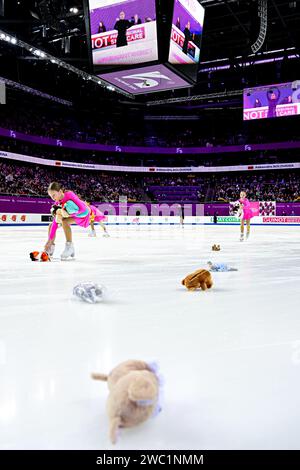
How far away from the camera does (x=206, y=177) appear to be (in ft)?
131

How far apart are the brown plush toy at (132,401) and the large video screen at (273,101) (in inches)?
760

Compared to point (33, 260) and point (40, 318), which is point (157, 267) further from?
point (40, 318)

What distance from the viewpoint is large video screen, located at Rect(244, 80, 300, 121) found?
18172mm

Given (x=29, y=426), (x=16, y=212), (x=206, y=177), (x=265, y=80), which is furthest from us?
(x=206, y=177)

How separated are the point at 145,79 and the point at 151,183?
3065 cm

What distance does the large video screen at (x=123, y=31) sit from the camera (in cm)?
789

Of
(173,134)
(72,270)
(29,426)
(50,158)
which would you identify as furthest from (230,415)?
(173,134)

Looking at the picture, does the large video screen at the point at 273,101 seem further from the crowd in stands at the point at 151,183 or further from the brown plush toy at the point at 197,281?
the brown plush toy at the point at 197,281

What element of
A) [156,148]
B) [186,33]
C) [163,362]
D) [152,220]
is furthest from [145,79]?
[156,148]

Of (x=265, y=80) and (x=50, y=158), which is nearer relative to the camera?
(x=265, y=80)

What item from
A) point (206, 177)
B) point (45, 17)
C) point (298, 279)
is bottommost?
point (298, 279)

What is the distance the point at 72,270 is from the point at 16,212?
20.7m

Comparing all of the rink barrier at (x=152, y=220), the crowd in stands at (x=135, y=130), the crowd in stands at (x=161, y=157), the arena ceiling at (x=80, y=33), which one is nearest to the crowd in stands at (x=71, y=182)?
the crowd in stands at (x=161, y=157)

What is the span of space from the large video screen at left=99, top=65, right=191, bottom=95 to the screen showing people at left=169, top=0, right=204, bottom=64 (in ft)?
1.36
